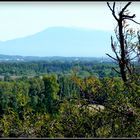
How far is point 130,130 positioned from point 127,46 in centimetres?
153

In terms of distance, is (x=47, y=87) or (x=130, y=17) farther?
(x=47, y=87)

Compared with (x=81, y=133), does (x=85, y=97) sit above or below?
above

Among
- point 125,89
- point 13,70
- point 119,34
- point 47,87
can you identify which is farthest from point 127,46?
point 13,70

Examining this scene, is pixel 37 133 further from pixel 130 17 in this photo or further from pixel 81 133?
pixel 130 17

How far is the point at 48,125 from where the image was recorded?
678cm

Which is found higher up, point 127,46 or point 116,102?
point 127,46

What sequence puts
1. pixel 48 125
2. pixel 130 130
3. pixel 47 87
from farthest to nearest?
pixel 47 87
pixel 48 125
pixel 130 130

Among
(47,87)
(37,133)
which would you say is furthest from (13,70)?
(37,133)

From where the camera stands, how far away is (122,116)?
5.52 m

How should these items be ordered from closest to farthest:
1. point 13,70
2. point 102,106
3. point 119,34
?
point 102,106, point 119,34, point 13,70

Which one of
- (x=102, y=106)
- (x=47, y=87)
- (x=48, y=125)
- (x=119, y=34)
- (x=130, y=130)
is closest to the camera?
(x=130, y=130)

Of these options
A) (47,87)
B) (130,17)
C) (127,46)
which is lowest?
(47,87)

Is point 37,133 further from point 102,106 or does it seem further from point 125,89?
point 125,89

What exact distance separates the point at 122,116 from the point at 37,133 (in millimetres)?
1857
